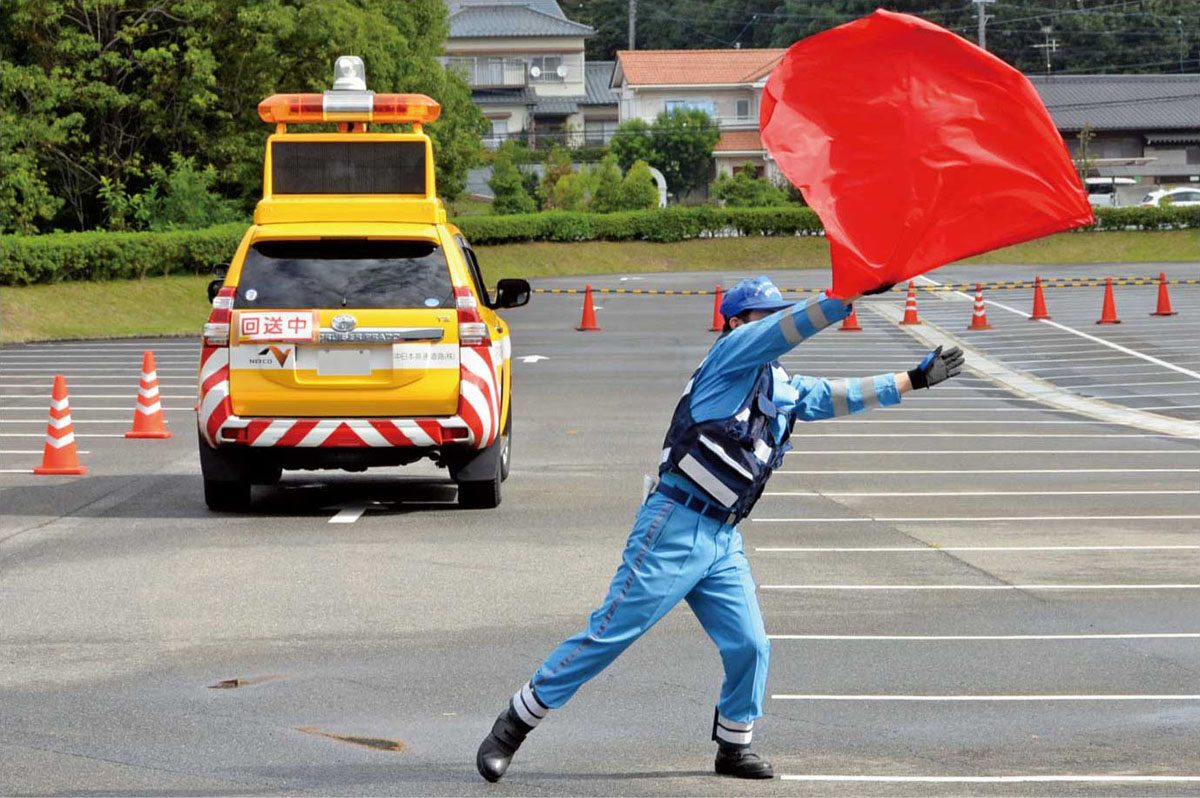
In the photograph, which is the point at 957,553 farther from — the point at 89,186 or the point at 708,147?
the point at 708,147

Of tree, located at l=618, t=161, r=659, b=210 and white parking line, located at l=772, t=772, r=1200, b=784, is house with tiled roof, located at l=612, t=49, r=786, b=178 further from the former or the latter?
white parking line, located at l=772, t=772, r=1200, b=784

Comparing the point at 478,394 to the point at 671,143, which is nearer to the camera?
the point at 478,394

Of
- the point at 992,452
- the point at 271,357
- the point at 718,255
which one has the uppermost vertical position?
the point at 271,357

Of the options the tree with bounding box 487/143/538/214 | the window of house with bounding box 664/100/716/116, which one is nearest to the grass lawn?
the tree with bounding box 487/143/538/214

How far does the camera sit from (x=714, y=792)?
6406 mm

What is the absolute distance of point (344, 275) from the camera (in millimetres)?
13273

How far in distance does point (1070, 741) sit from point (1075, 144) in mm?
88716

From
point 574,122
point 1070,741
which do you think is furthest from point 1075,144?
point 1070,741

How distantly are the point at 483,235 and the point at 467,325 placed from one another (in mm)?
47933

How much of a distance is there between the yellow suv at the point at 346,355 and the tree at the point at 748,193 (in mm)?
58236

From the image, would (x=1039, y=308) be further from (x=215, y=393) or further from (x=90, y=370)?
(x=215, y=393)

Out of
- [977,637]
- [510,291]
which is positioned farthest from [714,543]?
[510,291]

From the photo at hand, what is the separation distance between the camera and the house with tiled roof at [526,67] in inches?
3994

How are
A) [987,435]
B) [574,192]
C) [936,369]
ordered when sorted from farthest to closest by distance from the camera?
[574,192]
[987,435]
[936,369]
